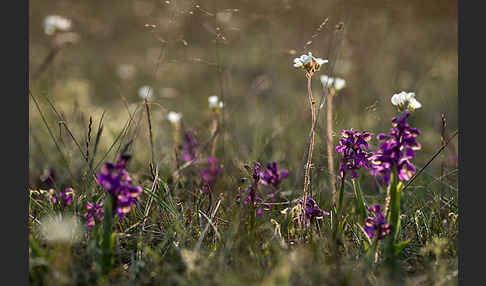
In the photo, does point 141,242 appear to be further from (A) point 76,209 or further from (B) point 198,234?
(A) point 76,209

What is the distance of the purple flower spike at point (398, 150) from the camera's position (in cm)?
170

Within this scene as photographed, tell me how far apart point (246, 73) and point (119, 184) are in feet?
14.9

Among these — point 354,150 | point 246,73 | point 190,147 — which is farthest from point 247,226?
point 246,73

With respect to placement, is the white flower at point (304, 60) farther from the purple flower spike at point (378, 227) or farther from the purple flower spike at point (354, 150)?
the purple flower spike at point (378, 227)

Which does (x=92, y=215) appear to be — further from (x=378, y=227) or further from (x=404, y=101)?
(x=404, y=101)

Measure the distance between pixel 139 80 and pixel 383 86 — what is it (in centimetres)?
316

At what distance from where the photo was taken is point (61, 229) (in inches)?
65.9

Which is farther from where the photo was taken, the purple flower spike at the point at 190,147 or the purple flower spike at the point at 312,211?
the purple flower spike at the point at 190,147

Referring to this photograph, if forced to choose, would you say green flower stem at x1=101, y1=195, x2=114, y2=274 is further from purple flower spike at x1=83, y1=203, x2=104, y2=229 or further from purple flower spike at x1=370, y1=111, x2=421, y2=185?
purple flower spike at x1=370, y1=111, x2=421, y2=185

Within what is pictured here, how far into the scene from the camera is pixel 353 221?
2141mm

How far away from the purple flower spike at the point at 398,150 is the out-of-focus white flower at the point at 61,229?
123 centimetres

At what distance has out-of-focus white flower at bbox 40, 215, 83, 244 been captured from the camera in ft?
5.40

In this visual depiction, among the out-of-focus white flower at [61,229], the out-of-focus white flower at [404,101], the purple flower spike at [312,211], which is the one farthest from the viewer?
the purple flower spike at [312,211]

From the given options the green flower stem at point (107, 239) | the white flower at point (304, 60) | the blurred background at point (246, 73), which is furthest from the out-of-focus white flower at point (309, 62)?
the green flower stem at point (107, 239)
